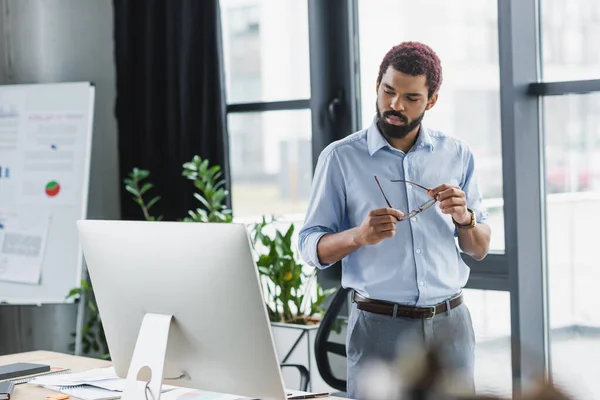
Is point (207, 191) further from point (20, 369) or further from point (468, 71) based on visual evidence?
point (20, 369)

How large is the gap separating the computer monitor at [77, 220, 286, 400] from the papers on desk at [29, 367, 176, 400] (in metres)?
0.29

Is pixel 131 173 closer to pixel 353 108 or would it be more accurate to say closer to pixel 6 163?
pixel 6 163

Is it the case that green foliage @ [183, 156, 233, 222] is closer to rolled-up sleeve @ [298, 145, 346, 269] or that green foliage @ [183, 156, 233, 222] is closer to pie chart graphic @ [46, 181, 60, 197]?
pie chart graphic @ [46, 181, 60, 197]

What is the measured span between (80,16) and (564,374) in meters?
4.25

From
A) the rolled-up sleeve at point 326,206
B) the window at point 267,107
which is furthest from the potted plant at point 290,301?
the rolled-up sleeve at point 326,206

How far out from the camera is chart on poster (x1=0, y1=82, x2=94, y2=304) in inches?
150

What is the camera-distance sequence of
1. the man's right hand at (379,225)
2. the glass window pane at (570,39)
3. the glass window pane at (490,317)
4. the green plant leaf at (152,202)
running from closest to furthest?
1. the man's right hand at (379,225)
2. the glass window pane at (570,39)
3. the glass window pane at (490,317)
4. the green plant leaf at (152,202)

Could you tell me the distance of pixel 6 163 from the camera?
12.9 ft

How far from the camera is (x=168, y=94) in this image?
3869 mm

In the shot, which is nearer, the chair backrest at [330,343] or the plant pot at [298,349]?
the chair backrest at [330,343]

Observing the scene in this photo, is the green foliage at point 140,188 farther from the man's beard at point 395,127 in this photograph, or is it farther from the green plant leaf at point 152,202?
the man's beard at point 395,127

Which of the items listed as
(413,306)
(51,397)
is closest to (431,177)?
(413,306)

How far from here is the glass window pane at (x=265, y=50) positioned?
11.9ft

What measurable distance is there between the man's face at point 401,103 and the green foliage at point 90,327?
2073mm
